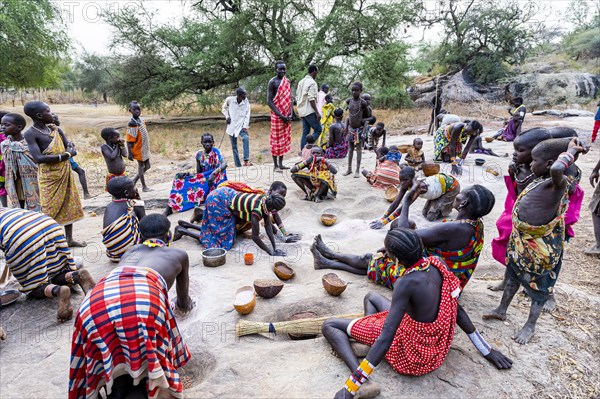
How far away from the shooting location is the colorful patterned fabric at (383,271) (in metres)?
3.06

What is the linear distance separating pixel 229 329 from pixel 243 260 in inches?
48.2

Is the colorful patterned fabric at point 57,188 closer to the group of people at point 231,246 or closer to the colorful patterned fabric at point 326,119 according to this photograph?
the group of people at point 231,246

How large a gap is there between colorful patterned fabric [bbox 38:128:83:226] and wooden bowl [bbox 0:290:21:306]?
1.11 meters

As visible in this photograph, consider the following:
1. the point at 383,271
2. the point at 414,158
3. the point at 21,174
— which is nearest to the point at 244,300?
the point at 383,271

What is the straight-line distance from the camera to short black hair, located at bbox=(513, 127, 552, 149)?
2.74 meters

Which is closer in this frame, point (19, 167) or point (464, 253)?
point (464, 253)

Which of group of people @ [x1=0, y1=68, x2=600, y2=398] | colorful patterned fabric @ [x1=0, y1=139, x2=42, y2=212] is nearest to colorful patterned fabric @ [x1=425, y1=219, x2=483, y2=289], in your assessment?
group of people @ [x1=0, y1=68, x2=600, y2=398]

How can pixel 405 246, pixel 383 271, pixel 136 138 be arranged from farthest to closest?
pixel 136 138 < pixel 383 271 < pixel 405 246

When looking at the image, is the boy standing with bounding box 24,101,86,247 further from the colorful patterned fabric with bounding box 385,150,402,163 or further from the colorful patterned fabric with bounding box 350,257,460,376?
the colorful patterned fabric with bounding box 385,150,402,163

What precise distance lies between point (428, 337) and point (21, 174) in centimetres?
445

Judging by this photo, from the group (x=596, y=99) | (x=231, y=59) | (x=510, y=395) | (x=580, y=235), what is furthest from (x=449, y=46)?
(x=510, y=395)

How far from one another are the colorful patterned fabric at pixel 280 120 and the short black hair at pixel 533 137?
4.67m

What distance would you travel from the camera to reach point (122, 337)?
1.75 meters

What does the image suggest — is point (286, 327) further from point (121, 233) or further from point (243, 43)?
point (243, 43)
